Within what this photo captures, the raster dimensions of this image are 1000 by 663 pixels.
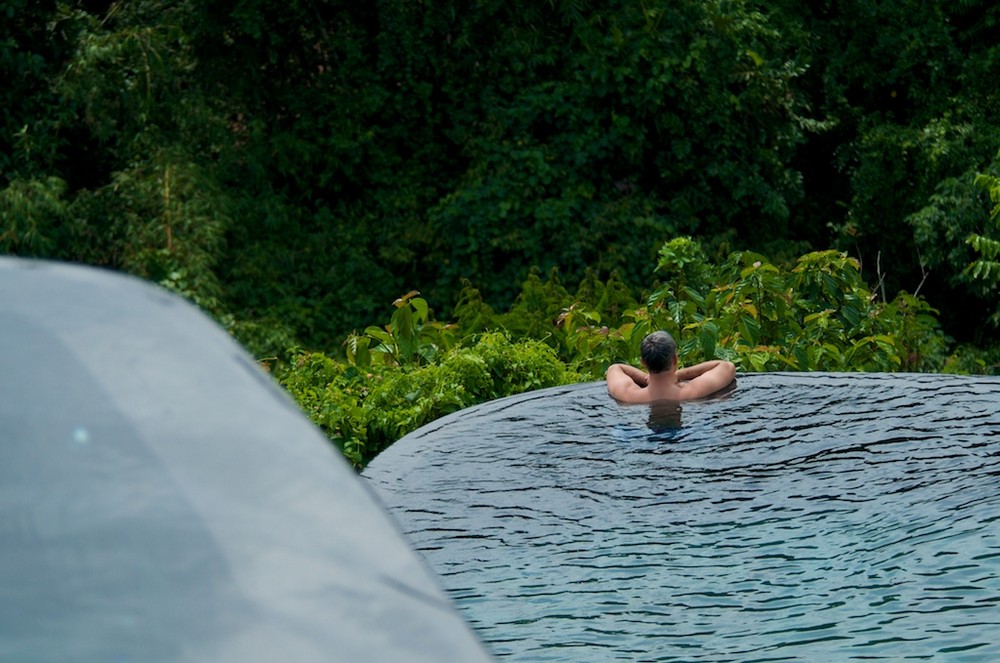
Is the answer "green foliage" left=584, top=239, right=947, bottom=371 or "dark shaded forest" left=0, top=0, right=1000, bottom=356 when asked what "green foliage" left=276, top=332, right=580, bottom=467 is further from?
"dark shaded forest" left=0, top=0, right=1000, bottom=356

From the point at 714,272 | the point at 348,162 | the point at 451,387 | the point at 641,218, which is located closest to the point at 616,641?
the point at 451,387

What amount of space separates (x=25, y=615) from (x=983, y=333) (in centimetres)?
1449

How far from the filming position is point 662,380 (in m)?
5.55

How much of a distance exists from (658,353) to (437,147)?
805 cm

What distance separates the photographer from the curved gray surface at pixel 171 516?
1.81ft

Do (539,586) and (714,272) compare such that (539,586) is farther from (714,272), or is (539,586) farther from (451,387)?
(714,272)

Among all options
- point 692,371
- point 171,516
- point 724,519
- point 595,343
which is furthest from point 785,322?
point 171,516

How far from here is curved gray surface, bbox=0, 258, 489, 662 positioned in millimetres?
553

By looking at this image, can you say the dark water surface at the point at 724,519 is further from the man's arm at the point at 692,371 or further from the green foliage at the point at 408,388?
the green foliage at the point at 408,388

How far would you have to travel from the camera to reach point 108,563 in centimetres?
57

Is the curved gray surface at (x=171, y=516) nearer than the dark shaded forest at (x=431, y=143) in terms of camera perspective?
Yes

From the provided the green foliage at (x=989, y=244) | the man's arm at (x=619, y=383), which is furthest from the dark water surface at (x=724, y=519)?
the green foliage at (x=989, y=244)

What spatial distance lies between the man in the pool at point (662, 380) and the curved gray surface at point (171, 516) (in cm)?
481

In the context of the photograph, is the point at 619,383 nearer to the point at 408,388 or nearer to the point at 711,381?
the point at 711,381
